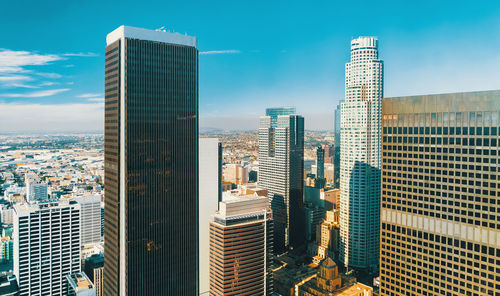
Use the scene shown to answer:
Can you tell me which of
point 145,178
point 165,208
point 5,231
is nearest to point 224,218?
point 165,208

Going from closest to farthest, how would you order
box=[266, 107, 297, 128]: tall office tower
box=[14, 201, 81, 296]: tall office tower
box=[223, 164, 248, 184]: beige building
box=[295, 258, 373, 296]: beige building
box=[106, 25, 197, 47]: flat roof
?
1. box=[106, 25, 197, 47]: flat roof
2. box=[14, 201, 81, 296]: tall office tower
3. box=[295, 258, 373, 296]: beige building
4. box=[266, 107, 297, 128]: tall office tower
5. box=[223, 164, 248, 184]: beige building

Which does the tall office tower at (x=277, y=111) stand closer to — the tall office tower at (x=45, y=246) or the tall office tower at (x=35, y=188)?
the tall office tower at (x=45, y=246)

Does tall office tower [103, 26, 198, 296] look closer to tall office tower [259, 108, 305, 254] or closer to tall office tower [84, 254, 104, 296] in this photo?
tall office tower [84, 254, 104, 296]

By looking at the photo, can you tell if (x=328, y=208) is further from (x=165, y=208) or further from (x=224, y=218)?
(x=165, y=208)

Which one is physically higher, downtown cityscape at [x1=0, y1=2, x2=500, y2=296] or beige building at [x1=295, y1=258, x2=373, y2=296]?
downtown cityscape at [x1=0, y1=2, x2=500, y2=296]

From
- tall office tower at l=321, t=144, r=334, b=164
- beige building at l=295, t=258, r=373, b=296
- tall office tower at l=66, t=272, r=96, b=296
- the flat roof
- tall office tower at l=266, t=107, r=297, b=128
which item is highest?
the flat roof

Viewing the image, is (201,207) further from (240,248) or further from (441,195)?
(441,195)

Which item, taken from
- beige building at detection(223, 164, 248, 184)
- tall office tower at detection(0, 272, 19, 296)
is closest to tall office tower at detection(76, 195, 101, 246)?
tall office tower at detection(0, 272, 19, 296)

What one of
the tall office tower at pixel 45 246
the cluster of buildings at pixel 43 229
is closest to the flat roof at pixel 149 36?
the cluster of buildings at pixel 43 229
